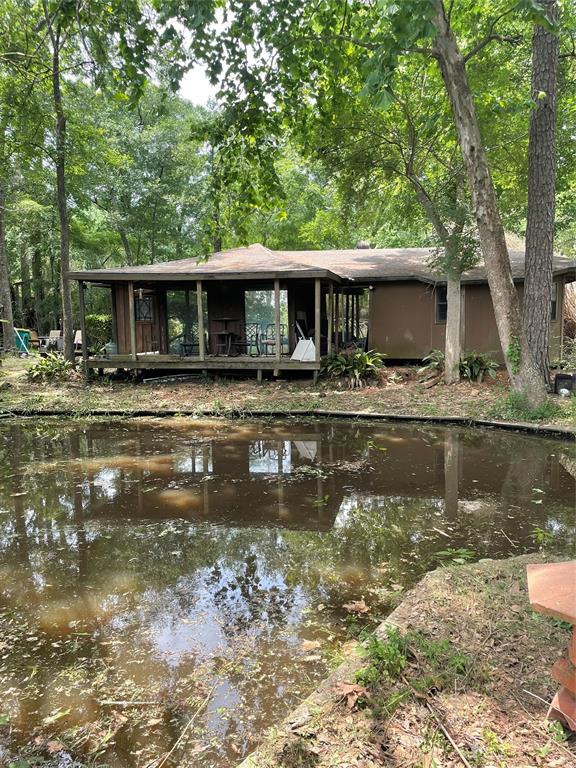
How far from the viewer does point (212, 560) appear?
4176 mm

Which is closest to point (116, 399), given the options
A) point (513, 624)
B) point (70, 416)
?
point (70, 416)

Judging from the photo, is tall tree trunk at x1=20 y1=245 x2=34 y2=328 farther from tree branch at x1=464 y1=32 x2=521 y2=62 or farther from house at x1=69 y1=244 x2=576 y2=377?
tree branch at x1=464 y1=32 x2=521 y2=62

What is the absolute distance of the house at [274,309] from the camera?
13438 mm

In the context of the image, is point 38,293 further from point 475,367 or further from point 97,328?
point 475,367

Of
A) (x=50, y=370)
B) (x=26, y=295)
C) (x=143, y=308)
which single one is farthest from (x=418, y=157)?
(x=26, y=295)

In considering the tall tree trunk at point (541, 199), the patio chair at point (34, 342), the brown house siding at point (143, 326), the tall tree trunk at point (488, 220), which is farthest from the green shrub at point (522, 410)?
the patio chair at point (34, 342)

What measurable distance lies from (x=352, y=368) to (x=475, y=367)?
2.85 m

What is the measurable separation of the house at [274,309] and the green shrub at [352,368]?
2.68ft

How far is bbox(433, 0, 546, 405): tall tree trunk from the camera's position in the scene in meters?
8.16

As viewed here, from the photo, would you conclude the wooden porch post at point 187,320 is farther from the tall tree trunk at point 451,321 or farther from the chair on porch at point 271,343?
the tall tree trunk at point 451,321

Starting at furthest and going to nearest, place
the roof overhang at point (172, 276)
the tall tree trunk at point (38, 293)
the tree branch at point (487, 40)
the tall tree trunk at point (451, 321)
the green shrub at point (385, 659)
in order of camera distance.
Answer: the tall tree trunk at point (38, 293) → the roof overhang at point (172, 276) → the tall tree trunk at point (451, 321) → the tree branch at point (487, 40) → the green shrub at point (385, 659)

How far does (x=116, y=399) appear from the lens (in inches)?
453

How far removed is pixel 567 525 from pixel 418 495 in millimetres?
1478

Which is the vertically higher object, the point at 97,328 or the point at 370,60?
the point at 370,60
